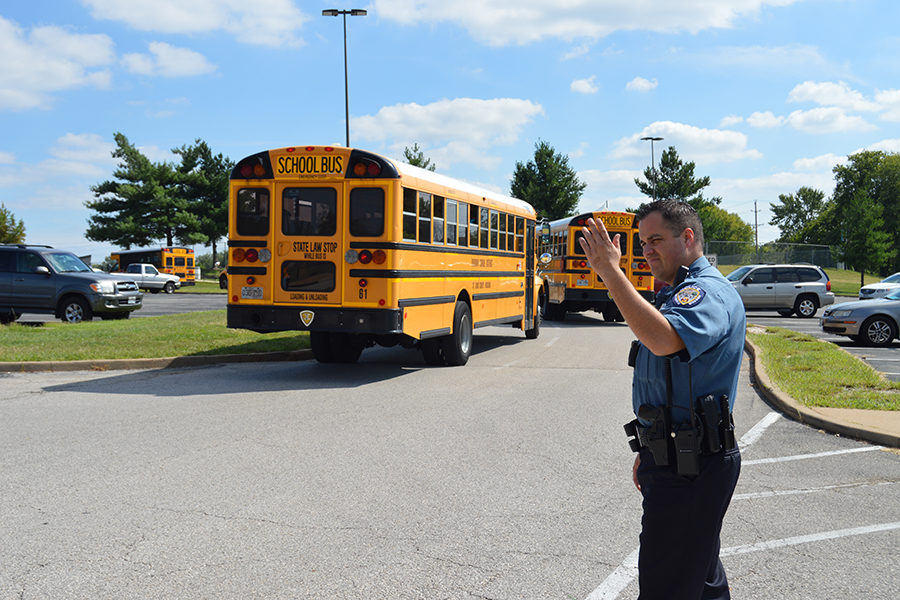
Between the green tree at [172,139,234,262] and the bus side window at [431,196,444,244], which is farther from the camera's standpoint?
the green tree at [172,139,234,262]

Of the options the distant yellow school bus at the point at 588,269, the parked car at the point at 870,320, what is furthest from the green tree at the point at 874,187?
the parked car at the point at 870,320

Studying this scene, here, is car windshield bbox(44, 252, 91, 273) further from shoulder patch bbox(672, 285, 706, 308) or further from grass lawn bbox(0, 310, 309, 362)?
shoulder patch bbox(672, 285, 706, 308)

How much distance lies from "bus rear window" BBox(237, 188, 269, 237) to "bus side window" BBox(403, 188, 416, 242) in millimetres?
1899

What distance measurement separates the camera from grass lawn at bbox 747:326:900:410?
9117 millimetres

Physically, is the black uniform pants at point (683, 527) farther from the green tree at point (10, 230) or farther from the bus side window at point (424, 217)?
the green tree at point (10, 230)

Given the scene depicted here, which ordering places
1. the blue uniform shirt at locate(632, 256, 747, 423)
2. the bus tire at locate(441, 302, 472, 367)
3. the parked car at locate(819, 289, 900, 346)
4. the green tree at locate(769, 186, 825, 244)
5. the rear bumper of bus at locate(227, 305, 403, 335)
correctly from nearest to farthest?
the blue uniform shirt at locate(632, 256, 747, 423) < the rear bumper of bus at locate(227, 305, 403, 335) < the bus tire at locate(441, 302, 472, 367) < the parked car at locate(819, 289, 900, 346) < the green tree at locate(769, 186, 825, 244)

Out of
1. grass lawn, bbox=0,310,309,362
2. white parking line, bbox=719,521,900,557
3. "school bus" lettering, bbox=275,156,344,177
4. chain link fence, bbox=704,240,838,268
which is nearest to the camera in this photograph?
white parking line, bbox=719,521,900,557

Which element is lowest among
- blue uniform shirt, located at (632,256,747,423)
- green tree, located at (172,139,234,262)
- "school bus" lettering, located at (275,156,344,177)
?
blue uniform shirt, located at (632,256,747,423)

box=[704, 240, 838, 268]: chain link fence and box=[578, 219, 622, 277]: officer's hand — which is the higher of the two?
box=[704, 240, 838, 268]: chain link fence

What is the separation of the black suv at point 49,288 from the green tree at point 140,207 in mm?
42074

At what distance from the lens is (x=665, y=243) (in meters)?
2.93

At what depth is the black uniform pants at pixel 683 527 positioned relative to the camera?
2703 millimetres

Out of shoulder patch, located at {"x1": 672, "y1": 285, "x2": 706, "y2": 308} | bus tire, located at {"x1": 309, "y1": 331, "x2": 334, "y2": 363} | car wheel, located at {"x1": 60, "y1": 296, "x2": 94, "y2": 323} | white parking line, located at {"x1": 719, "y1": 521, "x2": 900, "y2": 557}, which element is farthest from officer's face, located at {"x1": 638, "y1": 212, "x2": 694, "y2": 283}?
car wheel, located at {"x1": 60, "y1": 296, "x2": 94, "y2": 323}

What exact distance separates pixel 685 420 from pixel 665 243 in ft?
2.05
